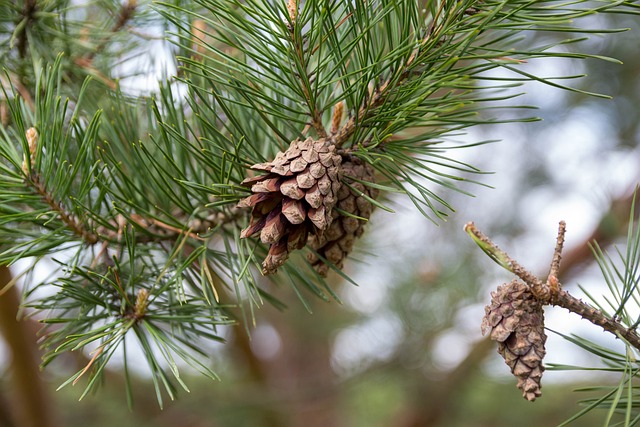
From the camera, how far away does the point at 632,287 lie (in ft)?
1.42

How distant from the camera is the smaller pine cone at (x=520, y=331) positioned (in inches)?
15.1

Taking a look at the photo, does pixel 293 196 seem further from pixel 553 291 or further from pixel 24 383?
pixel 24 383

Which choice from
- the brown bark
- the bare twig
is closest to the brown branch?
the bare twig

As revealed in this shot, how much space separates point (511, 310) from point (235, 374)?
176 cm

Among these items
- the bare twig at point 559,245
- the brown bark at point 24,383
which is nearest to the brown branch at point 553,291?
the bare twig at point 559,245

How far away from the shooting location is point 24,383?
1047 mm

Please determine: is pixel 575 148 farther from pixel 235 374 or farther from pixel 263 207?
pixel 263 207

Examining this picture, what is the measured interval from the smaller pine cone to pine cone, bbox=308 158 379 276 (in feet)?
0.36

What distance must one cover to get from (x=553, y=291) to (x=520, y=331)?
35 mm

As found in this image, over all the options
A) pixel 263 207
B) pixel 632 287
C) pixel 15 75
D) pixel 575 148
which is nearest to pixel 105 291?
pixel 263 207

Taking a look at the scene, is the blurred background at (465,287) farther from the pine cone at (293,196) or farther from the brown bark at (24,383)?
the pine cone at (293,196)

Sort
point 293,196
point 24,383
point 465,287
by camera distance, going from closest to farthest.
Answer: point 293,196 → point 24,383 → point 465,287

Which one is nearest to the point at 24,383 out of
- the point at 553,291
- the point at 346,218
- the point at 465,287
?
the point at 346,218

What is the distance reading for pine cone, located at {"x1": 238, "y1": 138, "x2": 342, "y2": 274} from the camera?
0.38 m
